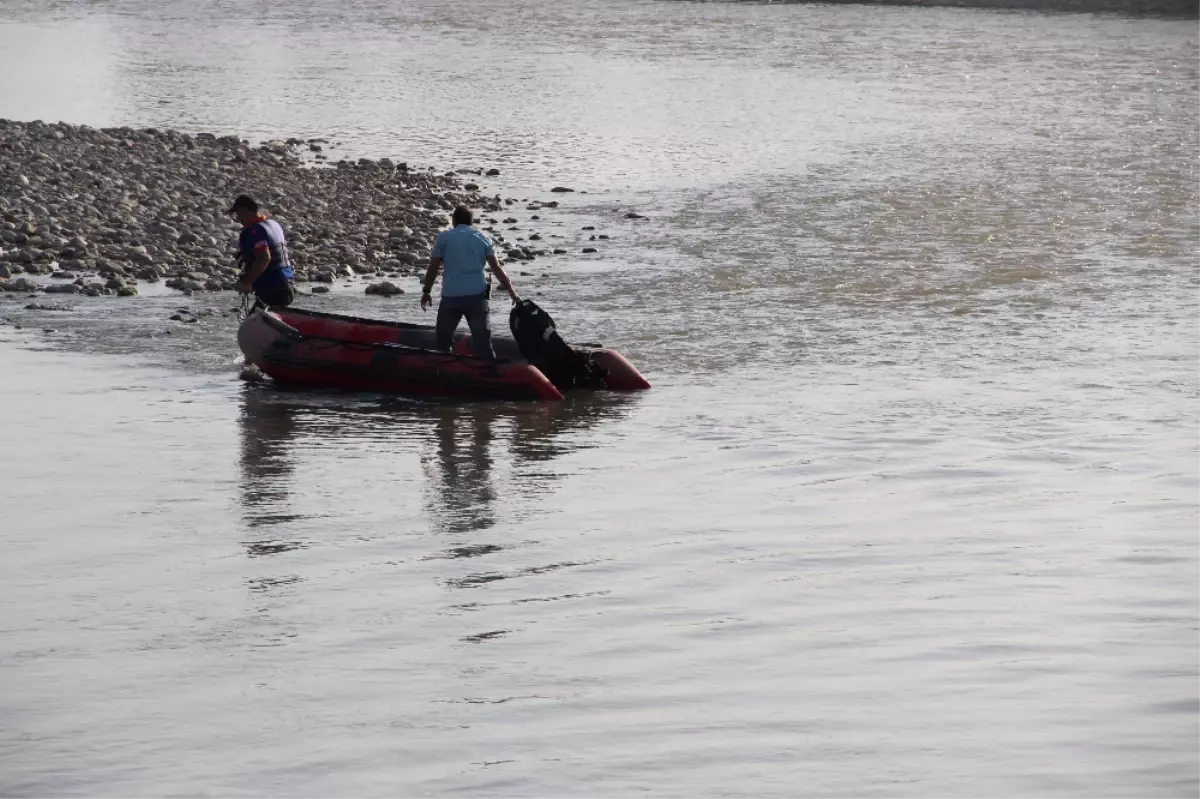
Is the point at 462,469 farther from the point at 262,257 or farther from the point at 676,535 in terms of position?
the point at 262,257

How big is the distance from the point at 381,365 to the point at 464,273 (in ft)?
4.19

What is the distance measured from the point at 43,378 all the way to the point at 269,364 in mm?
2144

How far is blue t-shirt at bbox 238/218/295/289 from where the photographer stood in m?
16.3

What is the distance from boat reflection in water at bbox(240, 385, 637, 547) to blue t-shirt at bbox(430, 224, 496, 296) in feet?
3.81

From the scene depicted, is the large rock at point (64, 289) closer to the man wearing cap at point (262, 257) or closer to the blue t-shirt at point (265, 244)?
the man wearing cap at point (262, 257)

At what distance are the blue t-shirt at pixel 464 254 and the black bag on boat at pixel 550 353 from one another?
0.73 m

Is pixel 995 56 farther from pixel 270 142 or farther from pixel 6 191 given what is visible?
pixel 6 191

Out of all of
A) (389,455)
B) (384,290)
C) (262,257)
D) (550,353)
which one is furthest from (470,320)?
(384,290)

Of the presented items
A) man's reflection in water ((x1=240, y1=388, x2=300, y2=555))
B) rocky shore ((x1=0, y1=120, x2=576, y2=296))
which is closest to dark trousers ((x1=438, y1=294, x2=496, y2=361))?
man's reflection in water ((x1=240, y1=388, x2=300, y2=555))

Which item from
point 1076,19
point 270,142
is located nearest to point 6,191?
point 270,142

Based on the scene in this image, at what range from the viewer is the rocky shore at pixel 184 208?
2186cm

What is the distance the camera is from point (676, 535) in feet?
37.2

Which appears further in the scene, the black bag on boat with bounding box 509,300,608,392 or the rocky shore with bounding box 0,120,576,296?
the rocky shore with bounding box 0,120,576,296

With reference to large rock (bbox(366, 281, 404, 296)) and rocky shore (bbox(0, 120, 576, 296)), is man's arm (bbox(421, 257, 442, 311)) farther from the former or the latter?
rocky shore (bbox(0, 120, 576, 296))
